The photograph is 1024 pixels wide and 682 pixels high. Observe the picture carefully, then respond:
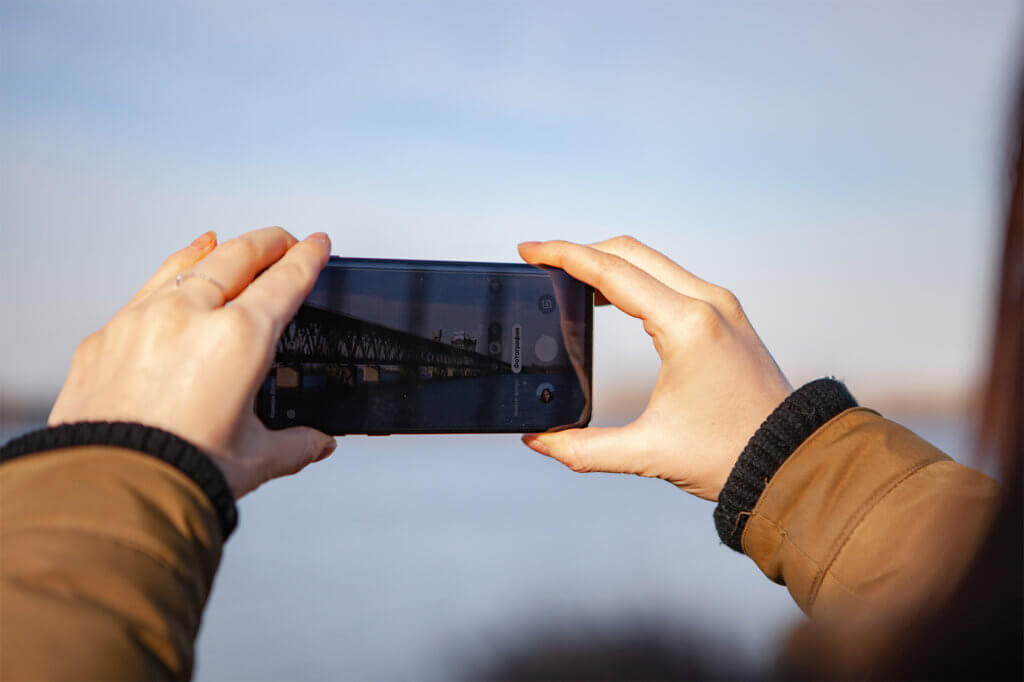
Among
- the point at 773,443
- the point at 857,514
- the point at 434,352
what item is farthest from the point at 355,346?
the point at 857,514

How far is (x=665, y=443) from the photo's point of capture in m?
1.87

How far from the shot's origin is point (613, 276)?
1978 mm

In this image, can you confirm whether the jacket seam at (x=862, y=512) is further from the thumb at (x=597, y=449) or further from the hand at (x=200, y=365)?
the hand at (x=200, y=365)

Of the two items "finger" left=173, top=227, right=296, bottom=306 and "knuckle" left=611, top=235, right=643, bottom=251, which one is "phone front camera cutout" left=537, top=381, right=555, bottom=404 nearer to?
"knuckle" left=611, top=235, right=643, bottom=251

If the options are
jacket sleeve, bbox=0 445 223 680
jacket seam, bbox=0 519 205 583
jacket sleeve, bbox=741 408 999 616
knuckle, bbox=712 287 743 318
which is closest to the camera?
jacket sleeve, bbox=0 445 223 680

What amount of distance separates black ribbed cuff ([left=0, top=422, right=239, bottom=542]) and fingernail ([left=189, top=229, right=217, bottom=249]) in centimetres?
80

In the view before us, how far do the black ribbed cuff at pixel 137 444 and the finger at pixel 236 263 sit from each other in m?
0.38

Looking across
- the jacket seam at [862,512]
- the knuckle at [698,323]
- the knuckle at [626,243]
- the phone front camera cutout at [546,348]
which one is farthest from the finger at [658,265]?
the jacket seam at [862,512]

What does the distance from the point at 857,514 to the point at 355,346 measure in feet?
4.44

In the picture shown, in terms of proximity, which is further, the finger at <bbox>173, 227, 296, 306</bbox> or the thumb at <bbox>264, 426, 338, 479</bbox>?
the thumb at <bbox>264, 426, 338, 479</bbox>

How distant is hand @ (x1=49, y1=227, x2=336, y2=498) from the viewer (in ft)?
4.04

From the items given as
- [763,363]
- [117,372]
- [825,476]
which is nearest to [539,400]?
[763,363]

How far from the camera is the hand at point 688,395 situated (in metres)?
1.85

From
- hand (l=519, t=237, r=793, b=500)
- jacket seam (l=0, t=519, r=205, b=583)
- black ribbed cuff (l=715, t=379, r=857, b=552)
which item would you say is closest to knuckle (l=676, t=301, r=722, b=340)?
hand (l=519, t=237, r=793, b=500)
